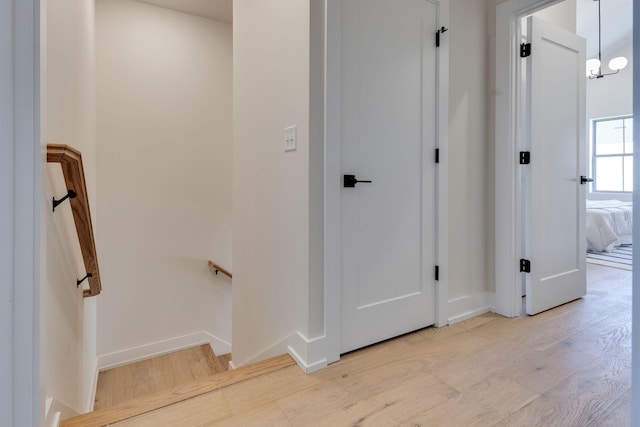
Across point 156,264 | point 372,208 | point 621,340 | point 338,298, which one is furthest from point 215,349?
point 621,340

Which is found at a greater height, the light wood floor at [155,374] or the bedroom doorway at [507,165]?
the bedroom doorway at [507,165]

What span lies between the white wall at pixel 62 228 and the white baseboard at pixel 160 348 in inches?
28.1

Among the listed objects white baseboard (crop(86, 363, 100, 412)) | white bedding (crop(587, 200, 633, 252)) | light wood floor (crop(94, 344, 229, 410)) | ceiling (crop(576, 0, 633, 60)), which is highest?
ceiling (crop(576, 0, 633, 60))

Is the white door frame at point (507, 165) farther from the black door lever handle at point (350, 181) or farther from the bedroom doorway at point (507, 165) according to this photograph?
the black door lever handle at point (350, 181)

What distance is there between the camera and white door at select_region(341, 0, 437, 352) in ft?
5.64

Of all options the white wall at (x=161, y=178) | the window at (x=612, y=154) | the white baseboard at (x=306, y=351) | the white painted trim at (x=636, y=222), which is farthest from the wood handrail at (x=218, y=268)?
the window at (x=612, y=154)

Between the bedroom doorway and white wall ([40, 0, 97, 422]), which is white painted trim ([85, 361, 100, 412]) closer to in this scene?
white wall ([40, 0, 97, 422])

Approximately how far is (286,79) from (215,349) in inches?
113

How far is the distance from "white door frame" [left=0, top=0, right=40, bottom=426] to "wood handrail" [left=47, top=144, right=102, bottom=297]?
32 cm

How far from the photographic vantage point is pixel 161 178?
10.5 feet

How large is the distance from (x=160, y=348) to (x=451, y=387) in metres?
2.82

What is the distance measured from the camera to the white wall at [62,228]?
1.13 metres

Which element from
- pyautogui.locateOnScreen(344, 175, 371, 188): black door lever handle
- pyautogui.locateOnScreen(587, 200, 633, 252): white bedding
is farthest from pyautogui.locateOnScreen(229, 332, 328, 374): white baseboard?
pyautogui.locateOnScreen(587, 200, 633, 252): white bedding

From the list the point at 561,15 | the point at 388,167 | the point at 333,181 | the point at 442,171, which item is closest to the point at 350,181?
the point at 333,181
